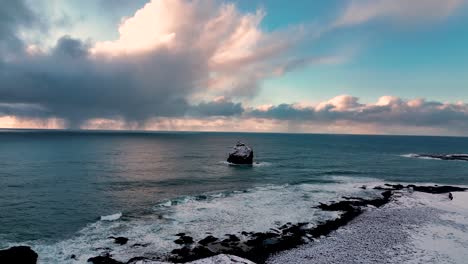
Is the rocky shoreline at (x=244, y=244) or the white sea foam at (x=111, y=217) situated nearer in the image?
Result: the rocky shoreline at (x=244, y=244)

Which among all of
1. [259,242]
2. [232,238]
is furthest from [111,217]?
[259,242]

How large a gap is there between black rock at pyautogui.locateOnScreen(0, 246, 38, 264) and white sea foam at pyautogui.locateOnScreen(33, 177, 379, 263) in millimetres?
1208

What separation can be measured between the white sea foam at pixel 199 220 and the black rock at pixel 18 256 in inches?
47.6

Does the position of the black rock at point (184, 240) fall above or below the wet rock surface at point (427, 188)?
below

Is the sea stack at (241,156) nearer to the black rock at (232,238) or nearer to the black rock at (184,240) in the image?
the black rock at (232,238)

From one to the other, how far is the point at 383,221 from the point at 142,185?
3979cm

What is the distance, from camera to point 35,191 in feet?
151

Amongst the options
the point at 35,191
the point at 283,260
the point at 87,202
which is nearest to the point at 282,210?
the point at 283,260

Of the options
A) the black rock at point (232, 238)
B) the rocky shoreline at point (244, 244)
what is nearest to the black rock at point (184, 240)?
the rocky shoreline at point (244, 244)

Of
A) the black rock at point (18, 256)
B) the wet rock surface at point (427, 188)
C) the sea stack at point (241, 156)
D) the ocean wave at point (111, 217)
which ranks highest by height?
the sea stack at point (241, 156)

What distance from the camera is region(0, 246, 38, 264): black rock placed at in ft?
70.9

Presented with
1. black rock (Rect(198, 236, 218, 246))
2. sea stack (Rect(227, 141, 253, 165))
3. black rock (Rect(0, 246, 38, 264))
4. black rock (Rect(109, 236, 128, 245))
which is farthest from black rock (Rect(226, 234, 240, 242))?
sea stack (Rect(227, 141, 253, 165))

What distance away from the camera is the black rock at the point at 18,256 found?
851 inches

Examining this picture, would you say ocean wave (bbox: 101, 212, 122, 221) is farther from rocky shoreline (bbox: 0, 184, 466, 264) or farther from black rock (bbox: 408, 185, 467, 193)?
black rock (bbox: 408, 185, 467, 193)
